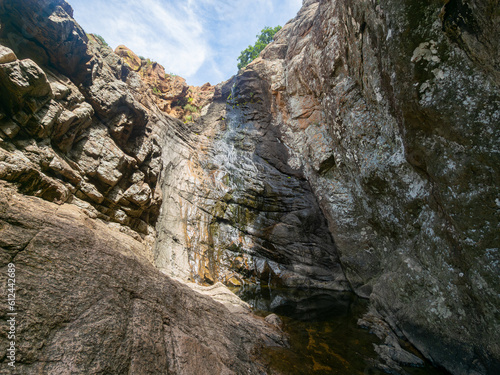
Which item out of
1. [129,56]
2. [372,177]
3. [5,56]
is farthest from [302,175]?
[129,56]

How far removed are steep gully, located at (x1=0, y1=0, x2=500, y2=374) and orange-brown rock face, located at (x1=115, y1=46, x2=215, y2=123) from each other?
3.54 metres

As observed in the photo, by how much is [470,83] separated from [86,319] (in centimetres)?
776

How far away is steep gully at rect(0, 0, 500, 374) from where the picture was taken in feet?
14.4

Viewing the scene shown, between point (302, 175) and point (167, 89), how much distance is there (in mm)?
14916

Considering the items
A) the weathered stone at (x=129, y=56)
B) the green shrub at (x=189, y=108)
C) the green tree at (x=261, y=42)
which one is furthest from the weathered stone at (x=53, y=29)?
the green tree at (x=261, y=42)

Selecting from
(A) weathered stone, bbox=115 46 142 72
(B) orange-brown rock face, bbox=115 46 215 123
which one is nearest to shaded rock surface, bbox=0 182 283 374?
(B) orange-brown rock face, bbox=115 46 215 123

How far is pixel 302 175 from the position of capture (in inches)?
606

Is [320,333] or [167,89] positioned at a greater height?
[167,89]

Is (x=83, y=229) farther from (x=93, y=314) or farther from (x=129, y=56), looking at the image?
(x=129, y=56)

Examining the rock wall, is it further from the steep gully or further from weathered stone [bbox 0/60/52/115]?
weathered stone [bbox 0/60/52/115]

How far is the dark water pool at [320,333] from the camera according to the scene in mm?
4816

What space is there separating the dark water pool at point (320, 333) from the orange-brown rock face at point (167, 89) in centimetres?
1636

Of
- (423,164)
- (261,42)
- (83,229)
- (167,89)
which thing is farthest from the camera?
(261,42)

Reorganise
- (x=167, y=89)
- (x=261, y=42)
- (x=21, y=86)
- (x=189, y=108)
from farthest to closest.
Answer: (x=261, y=42), (x=189, y=108), (x=167, y=89), (x=21, y=86)
